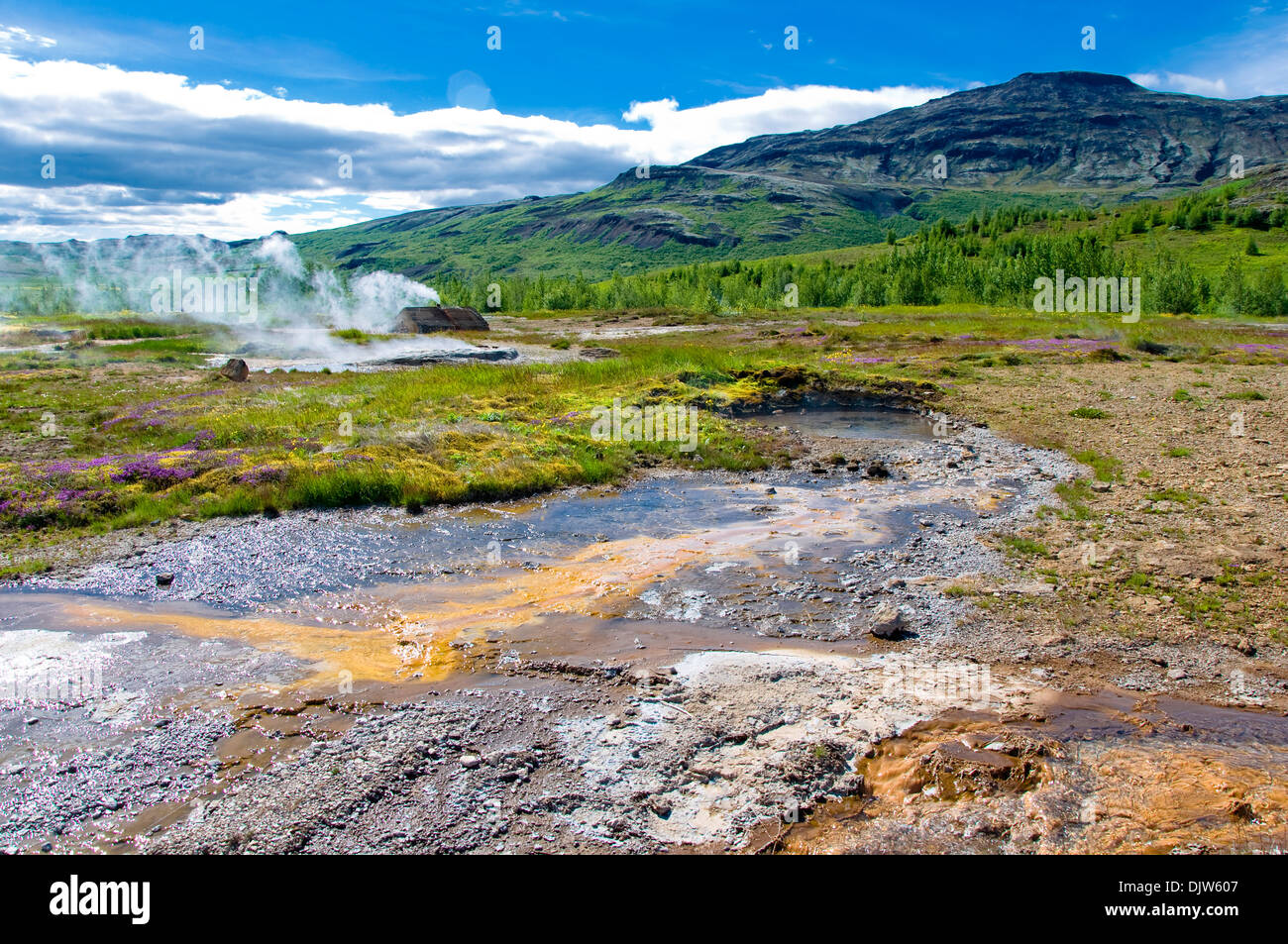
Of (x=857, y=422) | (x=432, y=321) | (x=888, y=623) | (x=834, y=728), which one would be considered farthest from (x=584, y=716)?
(x=432, y=321)

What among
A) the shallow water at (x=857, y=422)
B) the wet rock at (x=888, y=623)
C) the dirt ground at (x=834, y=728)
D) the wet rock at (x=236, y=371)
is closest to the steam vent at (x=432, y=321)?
the wet rock at (x=236, y=371)

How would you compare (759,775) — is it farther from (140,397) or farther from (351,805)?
(140,397)

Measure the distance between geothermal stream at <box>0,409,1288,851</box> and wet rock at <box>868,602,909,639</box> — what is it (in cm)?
17

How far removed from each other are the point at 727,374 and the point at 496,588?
68.4 ft

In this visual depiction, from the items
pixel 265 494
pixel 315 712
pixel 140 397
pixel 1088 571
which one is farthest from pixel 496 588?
pixel 140 397

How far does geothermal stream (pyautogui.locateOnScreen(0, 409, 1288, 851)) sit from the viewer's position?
6223mm

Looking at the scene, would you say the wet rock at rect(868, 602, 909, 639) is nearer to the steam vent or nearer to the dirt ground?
the dirt ground

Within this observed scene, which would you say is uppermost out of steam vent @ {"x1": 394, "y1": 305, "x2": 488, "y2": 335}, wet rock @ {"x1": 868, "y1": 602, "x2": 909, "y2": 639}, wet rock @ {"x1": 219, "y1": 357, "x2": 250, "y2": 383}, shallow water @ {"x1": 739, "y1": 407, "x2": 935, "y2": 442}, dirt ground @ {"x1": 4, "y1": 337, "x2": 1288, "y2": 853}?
steam vent @ {"x1": 394, "y1": 305, "x2": 488, "y2": 335}

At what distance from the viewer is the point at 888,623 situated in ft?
31.9

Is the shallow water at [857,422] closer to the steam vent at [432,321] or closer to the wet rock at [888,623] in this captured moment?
the wet rock at [888,623]

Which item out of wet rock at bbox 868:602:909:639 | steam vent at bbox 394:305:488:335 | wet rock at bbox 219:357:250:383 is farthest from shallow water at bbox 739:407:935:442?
steam vent at bbox 394:305:488:335

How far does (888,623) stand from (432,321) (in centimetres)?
5274

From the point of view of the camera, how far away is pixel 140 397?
95.8 ft

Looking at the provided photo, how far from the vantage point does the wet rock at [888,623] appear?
380 inches
